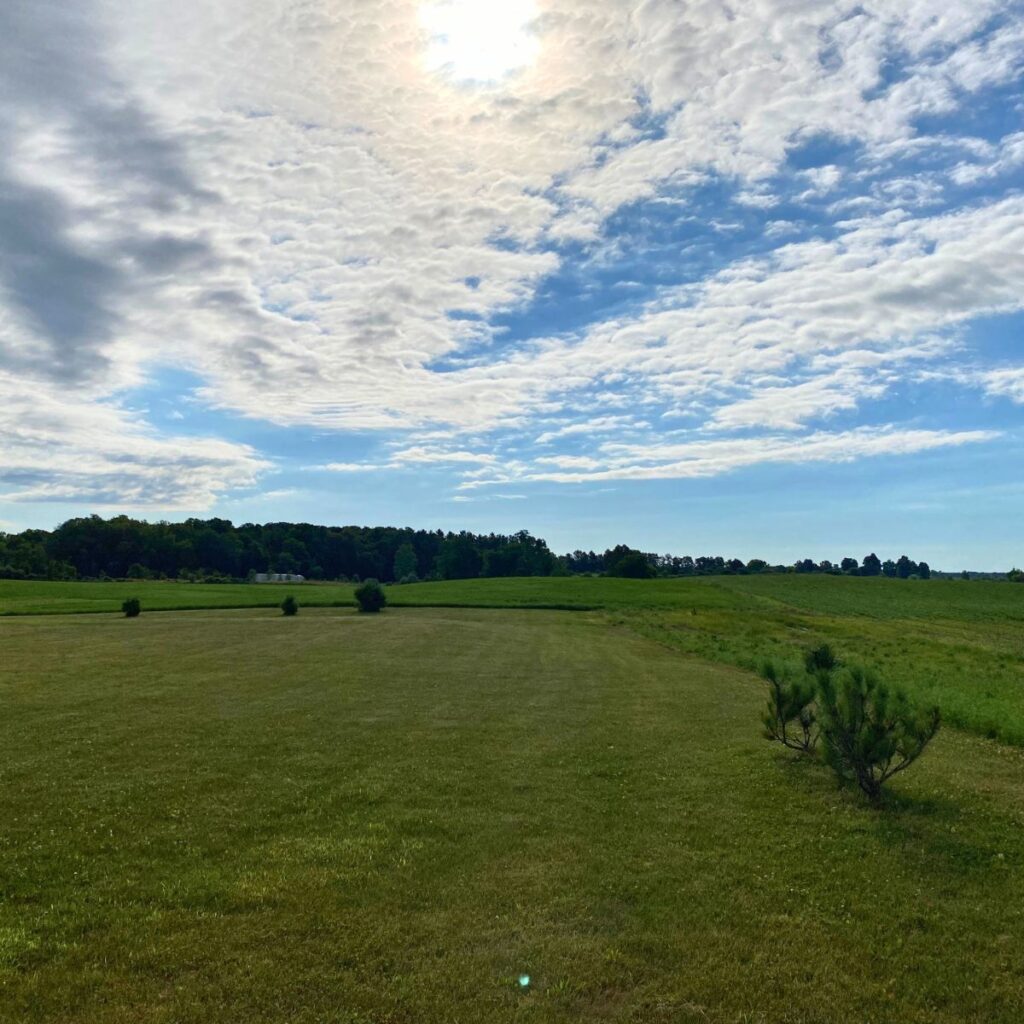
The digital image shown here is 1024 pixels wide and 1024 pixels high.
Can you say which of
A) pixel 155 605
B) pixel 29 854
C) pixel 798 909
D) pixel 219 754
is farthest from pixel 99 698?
pixel 155 605

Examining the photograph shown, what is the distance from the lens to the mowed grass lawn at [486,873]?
6.65 meters

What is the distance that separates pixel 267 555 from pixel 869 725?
165039 millimetres

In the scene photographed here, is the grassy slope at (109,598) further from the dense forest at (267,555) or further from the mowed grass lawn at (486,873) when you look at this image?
the mowed grass lawn at (486,873)

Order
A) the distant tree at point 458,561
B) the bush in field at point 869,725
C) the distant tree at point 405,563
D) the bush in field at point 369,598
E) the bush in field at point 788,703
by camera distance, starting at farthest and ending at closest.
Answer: the distant tree at point 405,563
the distant tree at point 458,561
the bush in field at point 369,598
the bush in field at point 788,703
the bush in field at point 869,725

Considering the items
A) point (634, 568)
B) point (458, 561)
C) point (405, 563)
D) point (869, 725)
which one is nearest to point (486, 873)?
point (869, 725)

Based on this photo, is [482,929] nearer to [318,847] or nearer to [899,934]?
[318,847]

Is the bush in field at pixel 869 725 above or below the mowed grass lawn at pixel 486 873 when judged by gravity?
above

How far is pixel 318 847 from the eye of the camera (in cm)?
987

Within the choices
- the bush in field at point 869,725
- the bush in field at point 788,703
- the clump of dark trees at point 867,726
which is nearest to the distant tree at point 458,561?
the bush in field at point 788,703

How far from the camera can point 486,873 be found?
9.19m

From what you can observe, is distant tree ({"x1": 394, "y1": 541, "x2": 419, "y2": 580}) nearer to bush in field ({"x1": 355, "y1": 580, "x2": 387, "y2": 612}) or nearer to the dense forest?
the dense forest

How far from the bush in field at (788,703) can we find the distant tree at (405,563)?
541 feet

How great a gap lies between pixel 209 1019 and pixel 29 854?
4855 mm

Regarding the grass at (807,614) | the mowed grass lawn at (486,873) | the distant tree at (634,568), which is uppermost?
the distant tree at (634,568)
